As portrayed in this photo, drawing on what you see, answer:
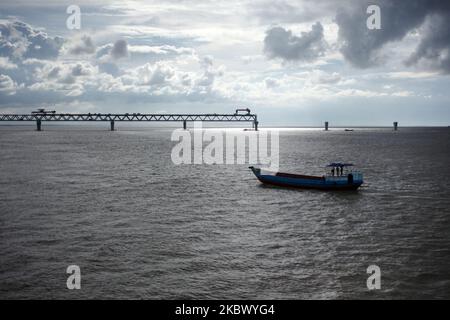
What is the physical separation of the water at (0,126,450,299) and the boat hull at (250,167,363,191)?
199 centimetres

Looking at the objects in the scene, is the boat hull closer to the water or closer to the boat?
the boat

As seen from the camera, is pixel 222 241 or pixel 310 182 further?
pixel 310 182

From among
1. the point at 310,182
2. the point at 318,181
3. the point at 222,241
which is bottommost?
the point at 222,241

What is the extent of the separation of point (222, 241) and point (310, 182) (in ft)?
91.6

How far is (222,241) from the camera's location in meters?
30.0

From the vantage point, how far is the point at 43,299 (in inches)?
808

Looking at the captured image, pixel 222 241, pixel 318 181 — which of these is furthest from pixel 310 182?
pixel 222 241

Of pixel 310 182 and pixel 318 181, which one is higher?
pixel 318 181

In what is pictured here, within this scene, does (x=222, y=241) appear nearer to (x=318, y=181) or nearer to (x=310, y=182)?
(x=310, y=182)

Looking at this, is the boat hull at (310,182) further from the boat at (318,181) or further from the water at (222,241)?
the water at (222,241)

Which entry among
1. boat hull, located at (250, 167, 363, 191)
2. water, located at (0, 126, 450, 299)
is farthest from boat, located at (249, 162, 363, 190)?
water, located at (0, 126, 450, 299)

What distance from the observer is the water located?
71.8 ft
